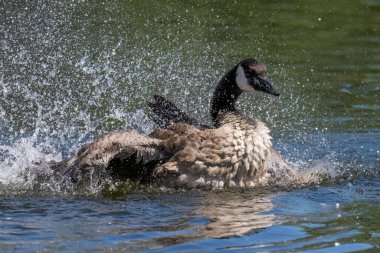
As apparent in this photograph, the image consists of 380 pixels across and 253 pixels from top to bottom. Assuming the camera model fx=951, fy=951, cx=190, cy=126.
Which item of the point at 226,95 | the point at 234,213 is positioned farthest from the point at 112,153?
the point at 226,95

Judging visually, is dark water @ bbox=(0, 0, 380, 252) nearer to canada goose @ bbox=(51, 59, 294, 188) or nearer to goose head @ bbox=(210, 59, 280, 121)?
canada goose @ bbox=(51, 59, 294, 188)

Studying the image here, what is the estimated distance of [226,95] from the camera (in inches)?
369

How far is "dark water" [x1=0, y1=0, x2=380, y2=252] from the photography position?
7211 millimetres

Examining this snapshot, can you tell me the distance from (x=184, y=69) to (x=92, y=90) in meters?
1.45

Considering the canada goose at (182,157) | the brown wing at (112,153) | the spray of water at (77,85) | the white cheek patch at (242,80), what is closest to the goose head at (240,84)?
the white cheek patch at (242,80)

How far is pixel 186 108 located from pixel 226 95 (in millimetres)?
2395

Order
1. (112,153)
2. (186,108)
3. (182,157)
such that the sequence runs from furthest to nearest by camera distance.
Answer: (186,108), (182,157), (112,153)

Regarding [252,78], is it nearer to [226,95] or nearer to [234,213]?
[226,95]

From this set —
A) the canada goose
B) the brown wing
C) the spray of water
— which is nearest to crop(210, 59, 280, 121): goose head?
the canada goose

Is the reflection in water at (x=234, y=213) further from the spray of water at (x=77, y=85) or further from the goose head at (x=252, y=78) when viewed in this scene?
the spray of water at (x=77, y=85)

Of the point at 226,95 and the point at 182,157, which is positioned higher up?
the point at 226,95

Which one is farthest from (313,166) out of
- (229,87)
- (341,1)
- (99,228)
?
(341,1)

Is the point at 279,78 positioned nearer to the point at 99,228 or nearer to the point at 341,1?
the point at 341,1

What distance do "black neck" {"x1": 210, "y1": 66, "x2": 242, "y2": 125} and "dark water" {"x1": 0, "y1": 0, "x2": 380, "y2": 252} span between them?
0.97m
